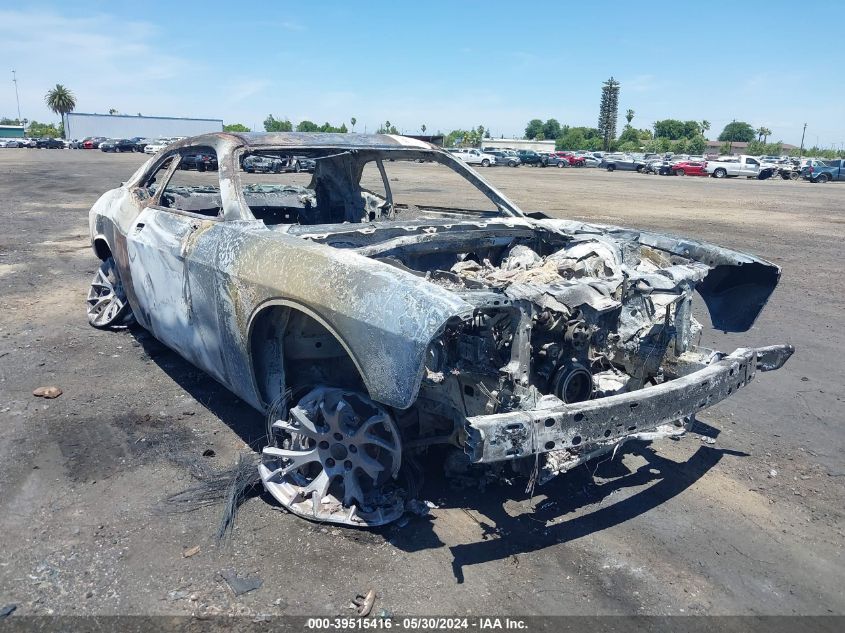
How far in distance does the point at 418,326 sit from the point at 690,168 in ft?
135

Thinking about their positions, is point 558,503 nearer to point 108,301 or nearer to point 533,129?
point 108,301

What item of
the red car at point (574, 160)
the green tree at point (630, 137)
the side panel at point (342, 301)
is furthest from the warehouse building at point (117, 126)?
the side panel at point (342, 301)

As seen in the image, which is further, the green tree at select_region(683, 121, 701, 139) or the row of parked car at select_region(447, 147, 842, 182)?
the green tree at select_region(683, 121, 701, 139)

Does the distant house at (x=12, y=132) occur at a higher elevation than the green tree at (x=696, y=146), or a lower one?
lower

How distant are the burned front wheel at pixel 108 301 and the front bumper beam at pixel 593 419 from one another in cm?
423

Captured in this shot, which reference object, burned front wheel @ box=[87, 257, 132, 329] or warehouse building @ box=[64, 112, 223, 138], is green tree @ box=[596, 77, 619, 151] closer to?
warehouse building @ box=[64, 112, 223, 138]

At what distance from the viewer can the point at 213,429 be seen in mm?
4109

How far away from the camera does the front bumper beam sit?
2557 millimetres

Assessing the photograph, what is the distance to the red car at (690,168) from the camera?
39375mm

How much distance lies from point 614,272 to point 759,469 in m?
1.39

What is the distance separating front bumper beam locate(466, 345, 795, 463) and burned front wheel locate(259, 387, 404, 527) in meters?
0.68

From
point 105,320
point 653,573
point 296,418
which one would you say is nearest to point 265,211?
point 105,320

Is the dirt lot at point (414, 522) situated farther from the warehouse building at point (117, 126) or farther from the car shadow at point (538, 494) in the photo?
the warehouse building at point (117, 126)

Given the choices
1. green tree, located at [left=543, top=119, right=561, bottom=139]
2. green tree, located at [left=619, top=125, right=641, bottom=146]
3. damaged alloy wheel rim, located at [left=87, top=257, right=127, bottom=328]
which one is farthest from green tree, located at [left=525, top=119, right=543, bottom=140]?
damaged alloy wheel rim, located at [left=87, top=257, right=127, bottom=328]
